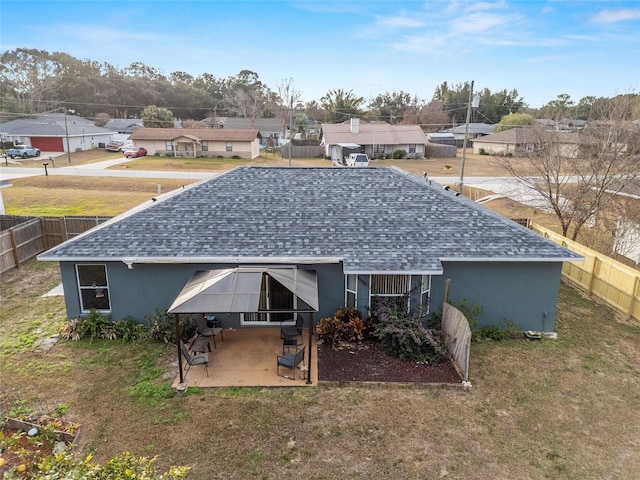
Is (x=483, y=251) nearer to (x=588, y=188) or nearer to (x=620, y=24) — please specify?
(x=588, y=188)

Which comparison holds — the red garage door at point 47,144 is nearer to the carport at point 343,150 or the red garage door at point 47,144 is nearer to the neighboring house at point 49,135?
the neighboring house at point 49,135

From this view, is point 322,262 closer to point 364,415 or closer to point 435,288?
point 435,288

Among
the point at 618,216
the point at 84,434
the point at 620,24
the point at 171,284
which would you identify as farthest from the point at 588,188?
the point at 84,434

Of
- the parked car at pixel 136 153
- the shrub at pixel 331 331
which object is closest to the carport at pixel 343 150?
the parked car at pixel 136 153

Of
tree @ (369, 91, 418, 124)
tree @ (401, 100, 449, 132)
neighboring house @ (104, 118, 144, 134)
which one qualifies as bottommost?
neighboring house @ (104, 118, 144, 134)

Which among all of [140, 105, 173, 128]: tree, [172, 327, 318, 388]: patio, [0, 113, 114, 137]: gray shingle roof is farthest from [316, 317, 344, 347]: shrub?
[140, 105, 173, 128]: tree

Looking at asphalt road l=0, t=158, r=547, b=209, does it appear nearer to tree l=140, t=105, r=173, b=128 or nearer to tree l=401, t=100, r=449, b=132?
tree l=140, t=105, r=173, b=128

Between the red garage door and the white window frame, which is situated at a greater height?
the red garage door

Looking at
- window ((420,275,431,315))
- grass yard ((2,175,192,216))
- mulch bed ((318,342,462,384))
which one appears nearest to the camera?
mulch bed ((318,342,462,384))
